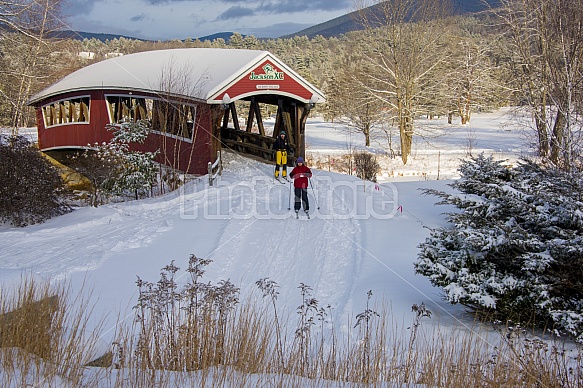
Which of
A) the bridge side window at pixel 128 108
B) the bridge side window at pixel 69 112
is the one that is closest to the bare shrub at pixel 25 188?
the bridge side window at pixel 128 108

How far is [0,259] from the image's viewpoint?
29.7 feet

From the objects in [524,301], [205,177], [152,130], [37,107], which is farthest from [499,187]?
[37,107]

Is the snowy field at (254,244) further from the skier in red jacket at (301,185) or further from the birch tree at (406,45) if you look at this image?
the birch tree at (406,45)

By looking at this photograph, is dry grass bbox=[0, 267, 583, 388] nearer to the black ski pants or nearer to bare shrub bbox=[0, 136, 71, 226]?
the black ski pants

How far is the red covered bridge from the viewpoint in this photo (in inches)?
706

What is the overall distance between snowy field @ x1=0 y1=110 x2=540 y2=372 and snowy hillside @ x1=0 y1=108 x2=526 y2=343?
2cm

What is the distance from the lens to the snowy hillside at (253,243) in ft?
24.7

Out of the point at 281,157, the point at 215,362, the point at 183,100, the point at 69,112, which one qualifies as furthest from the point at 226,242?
the point at 69,112

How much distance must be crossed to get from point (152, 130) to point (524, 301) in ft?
53.5

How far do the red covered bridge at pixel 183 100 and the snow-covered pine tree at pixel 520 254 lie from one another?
39.1 ft

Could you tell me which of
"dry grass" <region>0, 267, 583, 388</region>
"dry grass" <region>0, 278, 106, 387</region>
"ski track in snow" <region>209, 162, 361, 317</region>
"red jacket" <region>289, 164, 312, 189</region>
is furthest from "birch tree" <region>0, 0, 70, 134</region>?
"dry grass" <region>0, 267, 583, 388</region>

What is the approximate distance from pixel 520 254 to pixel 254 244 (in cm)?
534

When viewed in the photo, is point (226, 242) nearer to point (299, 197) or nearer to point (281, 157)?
point (299, 197)

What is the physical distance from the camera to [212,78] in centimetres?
1838
